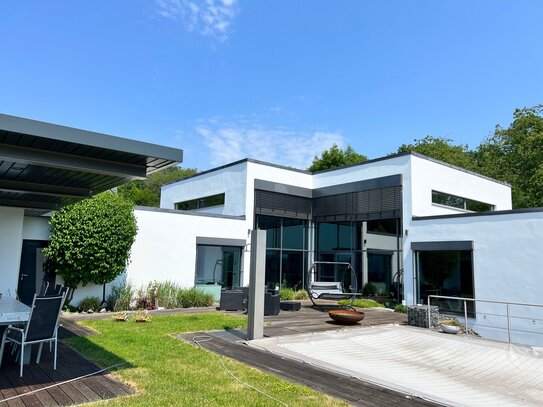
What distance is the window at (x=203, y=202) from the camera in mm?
17938

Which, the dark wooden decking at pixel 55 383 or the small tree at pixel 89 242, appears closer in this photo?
the dark wooden decking at pixel 55 383

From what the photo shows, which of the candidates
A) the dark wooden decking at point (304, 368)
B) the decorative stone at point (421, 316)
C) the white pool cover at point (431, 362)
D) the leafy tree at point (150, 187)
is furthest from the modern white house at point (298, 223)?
the leafy tree at point (150, 187)

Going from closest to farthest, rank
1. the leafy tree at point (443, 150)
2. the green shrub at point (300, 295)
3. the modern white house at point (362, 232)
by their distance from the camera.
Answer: the modern white house at point (362, 232), the green shrub at point (300, 295), the leafy tree at point (443, 150)

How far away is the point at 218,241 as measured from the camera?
14969 millimetres

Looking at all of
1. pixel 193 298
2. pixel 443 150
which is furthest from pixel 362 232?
pixel 443 150

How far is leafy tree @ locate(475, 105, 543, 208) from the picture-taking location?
87.6 feet

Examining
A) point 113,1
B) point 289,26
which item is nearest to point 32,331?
point 113,1

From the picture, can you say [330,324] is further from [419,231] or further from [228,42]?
[228,42]

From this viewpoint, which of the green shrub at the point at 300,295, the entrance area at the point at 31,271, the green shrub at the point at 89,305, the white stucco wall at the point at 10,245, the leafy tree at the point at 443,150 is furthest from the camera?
the leafy tree at the point at 443,150

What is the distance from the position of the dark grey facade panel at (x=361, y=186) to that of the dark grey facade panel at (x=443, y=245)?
8.17ft

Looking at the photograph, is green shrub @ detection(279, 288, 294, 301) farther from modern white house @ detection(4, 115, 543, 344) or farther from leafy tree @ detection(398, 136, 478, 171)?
leafy tree @ detection(398, 136, 478, 171)

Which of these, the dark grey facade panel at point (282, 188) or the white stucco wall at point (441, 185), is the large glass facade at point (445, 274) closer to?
the white stucco wall at point (441, 185)

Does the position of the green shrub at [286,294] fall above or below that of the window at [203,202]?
below

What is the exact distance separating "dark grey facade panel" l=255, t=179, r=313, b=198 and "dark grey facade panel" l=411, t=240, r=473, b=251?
579 cm
